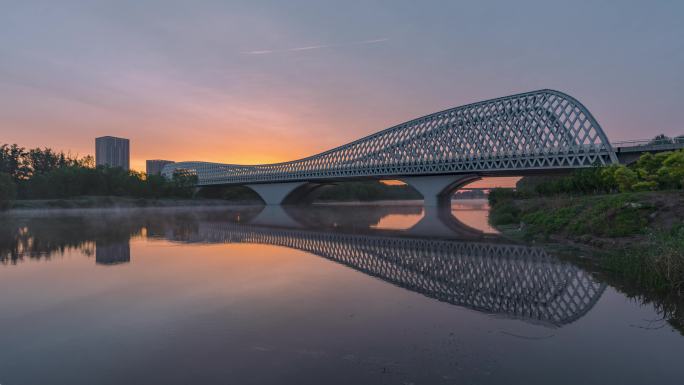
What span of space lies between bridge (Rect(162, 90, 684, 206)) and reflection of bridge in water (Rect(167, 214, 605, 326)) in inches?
1855

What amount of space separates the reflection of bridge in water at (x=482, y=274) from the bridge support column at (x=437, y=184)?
58.9 metres

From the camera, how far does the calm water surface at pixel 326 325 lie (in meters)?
5.93

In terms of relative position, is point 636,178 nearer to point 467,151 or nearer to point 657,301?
point 657,301

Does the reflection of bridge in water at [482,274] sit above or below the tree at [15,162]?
below

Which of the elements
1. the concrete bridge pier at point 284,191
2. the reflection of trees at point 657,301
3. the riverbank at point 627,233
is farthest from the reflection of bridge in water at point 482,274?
the concrete bridge pier at point 284,191

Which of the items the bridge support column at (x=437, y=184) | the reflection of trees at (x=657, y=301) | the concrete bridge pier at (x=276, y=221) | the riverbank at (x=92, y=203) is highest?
the bridge support column at (x=437, y=184)

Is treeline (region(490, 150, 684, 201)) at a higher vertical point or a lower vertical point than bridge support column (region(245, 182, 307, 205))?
lower

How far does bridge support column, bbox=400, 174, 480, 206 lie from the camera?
3130 inches

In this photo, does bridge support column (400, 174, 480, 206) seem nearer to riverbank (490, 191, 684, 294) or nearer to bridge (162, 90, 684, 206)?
bridge (162, 90, 684, 206)

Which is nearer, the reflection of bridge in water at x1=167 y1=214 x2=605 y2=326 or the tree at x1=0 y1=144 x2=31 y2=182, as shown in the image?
the reflection of bridge in water at x1=167 y1=214 x2=605 y2=326

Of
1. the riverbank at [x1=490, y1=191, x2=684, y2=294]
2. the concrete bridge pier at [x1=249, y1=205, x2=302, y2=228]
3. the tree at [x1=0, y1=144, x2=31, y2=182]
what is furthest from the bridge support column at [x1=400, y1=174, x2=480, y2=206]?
the tree at [x1=0, y1=144, x2=31, y2=182]

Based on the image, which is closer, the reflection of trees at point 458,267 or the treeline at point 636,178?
the reflection of trees at point 458,267

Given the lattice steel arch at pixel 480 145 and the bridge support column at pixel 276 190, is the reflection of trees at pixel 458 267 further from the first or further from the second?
the bridge support column at pixel 276 190

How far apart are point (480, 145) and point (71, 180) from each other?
92911 millimetres
